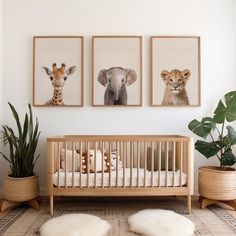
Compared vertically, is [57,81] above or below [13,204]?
above

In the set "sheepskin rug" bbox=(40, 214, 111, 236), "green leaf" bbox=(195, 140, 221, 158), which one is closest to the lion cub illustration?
"green leaf" bbox=(195, 140, 221, 158)

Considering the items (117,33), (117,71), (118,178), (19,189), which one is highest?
(117,33)

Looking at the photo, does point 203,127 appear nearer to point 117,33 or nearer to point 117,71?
point 117,71

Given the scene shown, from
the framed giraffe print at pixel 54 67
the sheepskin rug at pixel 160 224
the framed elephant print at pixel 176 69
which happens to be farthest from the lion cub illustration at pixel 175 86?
the sheepskin rug at pixel 160 224

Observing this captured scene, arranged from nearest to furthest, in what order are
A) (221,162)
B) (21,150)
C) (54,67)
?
(21,150) → (221,162) → (54,67)

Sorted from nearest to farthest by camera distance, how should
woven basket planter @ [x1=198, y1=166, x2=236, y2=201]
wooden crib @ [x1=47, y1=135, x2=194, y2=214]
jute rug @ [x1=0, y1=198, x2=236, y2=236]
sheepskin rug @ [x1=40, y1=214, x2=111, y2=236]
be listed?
1. sheepskin rug @ [x1=40, y1=214, x2=111, y2=236]
2. jute rug @ [x1=0, y1=198, x2=236, y2=236]
3. wooden crib @ [x1=47, y1=135, x2=194, y2=214]
4. woven basket planter @ [x1=198, y1=166, x2=236, y2=201]

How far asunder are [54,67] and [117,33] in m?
0.87

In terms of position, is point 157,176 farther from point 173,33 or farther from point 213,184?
point 173,33

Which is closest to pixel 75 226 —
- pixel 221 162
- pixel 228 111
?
pixel 221 162

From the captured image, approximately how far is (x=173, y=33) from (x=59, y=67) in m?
1.45

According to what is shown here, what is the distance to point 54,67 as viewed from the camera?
121 inches

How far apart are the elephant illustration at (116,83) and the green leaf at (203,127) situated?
2.83 ft

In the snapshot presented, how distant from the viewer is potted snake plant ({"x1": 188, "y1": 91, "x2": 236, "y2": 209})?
2584 millimetres

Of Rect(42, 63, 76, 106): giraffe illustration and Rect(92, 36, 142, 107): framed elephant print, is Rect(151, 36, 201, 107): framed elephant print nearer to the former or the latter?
Rect(92, 36, 142, 107): framed elephant print
